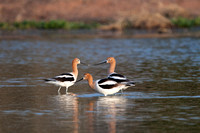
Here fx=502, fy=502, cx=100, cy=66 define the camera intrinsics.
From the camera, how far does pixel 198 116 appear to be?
34.2 ft

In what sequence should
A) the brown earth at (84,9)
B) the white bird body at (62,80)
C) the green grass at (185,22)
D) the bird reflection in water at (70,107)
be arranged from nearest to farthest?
the bird reflection in water at (70,107), the white bird body at (62,80), the green grass at (185,22), the brown earth at (84,9)

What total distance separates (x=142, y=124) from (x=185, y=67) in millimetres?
11105

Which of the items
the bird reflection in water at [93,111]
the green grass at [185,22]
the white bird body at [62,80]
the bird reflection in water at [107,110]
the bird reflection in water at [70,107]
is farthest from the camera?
the green grass at [185,22]

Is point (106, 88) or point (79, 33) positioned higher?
point (79, 33)

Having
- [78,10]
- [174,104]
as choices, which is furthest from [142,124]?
[78,10]

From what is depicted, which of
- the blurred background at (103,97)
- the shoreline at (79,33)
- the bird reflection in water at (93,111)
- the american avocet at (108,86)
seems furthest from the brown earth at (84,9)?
the bird reflection in water at (93,111)

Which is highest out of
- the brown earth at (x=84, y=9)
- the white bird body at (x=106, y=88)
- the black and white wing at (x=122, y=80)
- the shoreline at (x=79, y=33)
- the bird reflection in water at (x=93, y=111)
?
the brown earth at (x=84, y=9)

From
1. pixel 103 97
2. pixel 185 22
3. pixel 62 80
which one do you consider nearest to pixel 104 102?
pixel 103 97

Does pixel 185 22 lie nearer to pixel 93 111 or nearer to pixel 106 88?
pixel 106 88

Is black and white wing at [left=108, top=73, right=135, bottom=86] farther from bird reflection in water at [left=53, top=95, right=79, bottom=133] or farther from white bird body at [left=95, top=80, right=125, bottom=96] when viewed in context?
bird reflection in water at [left=53, top=95, right=79, bottom=133]

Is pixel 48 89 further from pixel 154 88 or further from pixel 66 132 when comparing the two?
pixel 66 132

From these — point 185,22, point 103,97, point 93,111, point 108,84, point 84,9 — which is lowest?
point 93,111

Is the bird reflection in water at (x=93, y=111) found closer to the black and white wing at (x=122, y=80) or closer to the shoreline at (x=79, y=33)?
the black and white wing at (x=122, y=80)

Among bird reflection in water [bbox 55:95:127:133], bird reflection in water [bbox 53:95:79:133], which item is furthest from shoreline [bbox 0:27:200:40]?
bird reflection in water [bbox 55:95:127:133]
